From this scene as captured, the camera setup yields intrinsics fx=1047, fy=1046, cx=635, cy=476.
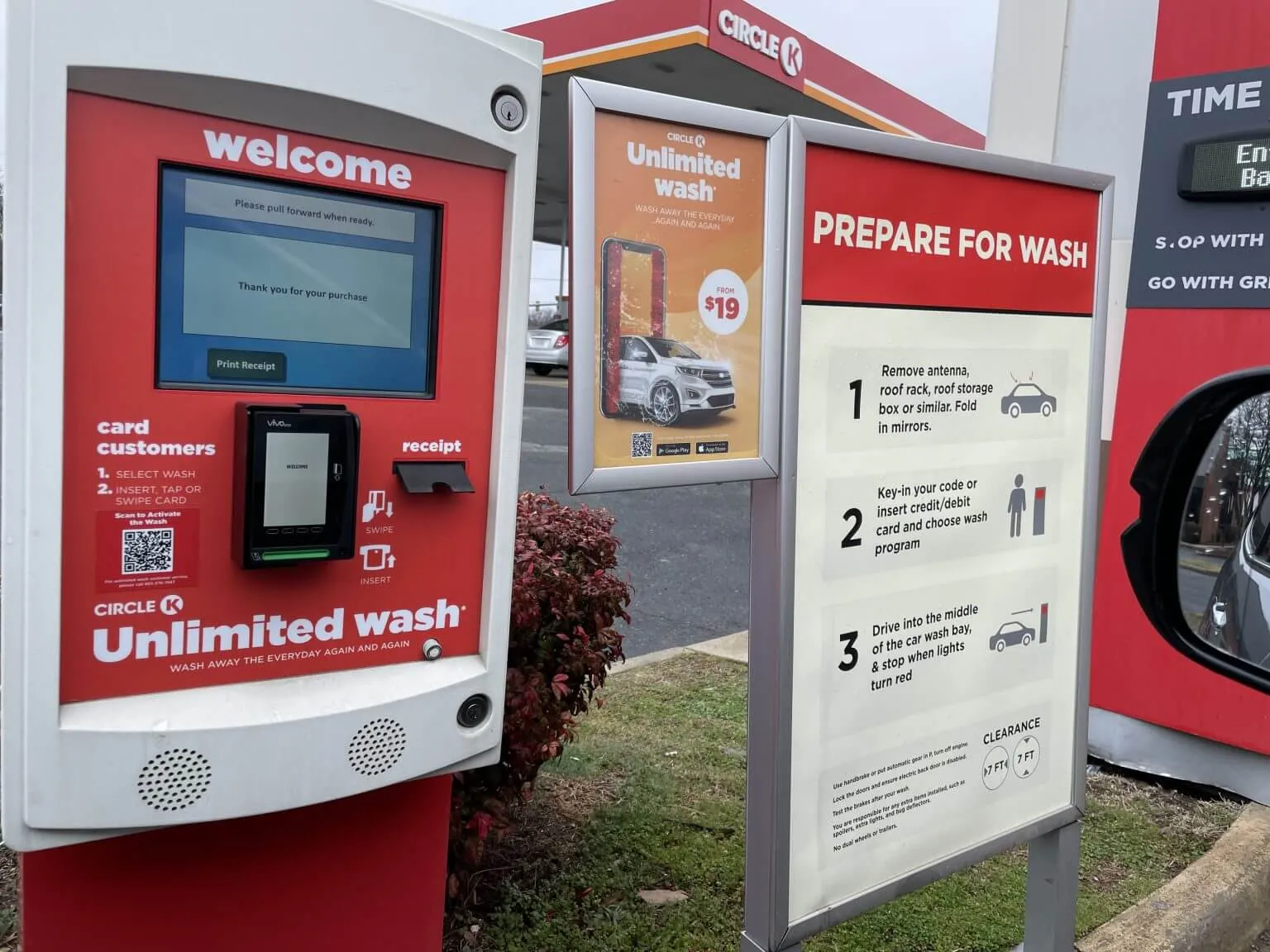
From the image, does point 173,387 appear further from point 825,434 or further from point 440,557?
point 825,434

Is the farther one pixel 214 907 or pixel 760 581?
pixel 760 581

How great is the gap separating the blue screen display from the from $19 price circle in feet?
1.51

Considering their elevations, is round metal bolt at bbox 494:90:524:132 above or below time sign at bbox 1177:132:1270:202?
below

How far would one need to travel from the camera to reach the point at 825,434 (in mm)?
1979

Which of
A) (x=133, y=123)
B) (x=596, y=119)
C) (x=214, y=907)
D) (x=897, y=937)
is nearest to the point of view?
(x=133, y=123)

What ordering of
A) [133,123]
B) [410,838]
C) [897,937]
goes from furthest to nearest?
[897,937] < [410,838] < [133,123]

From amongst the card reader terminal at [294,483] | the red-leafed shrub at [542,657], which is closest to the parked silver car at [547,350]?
the red-leafed shrub at [542,657]

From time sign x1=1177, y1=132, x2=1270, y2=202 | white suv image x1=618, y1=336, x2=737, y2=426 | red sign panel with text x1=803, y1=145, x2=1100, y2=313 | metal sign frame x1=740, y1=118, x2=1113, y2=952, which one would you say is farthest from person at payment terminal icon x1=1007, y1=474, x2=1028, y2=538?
time sign x1=1177, y1=132, x2=1270, y2=202

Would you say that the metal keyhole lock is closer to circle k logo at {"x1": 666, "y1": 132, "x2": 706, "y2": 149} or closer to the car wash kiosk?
the car wash kiosk

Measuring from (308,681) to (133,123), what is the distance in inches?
34.3

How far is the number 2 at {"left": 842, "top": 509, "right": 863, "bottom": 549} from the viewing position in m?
2.02

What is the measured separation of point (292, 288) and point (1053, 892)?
87.0 inches

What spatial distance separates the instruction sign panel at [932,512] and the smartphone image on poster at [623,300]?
33 cm

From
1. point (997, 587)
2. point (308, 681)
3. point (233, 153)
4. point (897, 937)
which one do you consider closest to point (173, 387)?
point (233, 153)
